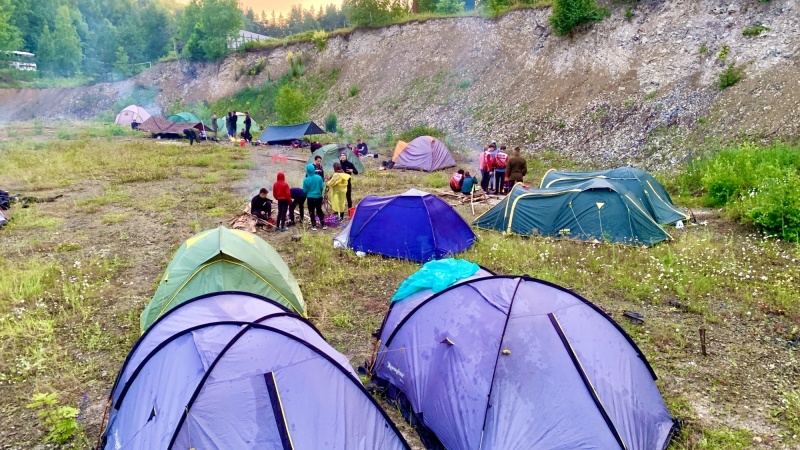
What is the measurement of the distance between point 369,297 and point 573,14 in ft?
68.2

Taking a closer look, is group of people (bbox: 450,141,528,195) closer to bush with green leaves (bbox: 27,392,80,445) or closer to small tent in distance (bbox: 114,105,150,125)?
bush with green leaves (bbox: 27,392,80,445)

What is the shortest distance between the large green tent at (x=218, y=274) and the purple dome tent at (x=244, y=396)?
1.83m

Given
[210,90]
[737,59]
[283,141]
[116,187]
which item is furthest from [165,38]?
[737,59]

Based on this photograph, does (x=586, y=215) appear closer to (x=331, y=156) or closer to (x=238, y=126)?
(x=331, y=156)

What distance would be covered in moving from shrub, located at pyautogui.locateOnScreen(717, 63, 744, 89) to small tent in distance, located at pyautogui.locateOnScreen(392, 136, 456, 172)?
10.1 m

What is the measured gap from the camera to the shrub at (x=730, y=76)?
17750mm

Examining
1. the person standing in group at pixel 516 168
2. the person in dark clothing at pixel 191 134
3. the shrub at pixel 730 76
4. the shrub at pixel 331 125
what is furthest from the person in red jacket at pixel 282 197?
the shrub at pixel 331 125

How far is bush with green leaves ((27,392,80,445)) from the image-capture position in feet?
16.0

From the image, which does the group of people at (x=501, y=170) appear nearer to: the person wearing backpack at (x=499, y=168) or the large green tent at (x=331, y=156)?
the person wearing backpack at (x=499, y=168)

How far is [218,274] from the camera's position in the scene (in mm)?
6730

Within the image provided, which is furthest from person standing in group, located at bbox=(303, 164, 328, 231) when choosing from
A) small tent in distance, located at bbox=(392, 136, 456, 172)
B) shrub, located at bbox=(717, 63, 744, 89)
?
shrub, located at bbox=(717, 63, 744, 89)

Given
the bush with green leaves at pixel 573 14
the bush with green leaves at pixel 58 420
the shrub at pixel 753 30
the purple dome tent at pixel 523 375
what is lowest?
→ the bush with green leaves at pixel 58 420

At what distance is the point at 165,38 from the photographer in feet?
259

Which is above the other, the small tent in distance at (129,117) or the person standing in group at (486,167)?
the small tent in distance at (129,117)
